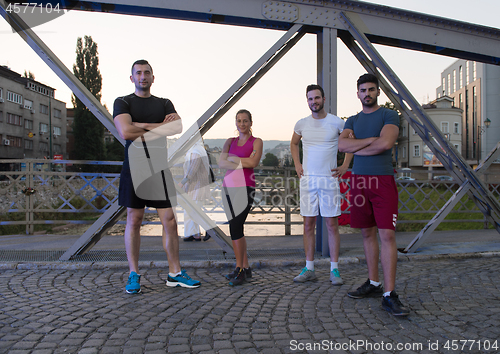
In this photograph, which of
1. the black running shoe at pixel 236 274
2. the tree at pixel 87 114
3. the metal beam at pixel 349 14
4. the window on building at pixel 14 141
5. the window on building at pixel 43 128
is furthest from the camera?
the window on building at pixel 43 128

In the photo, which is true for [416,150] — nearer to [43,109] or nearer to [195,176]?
[43,109]

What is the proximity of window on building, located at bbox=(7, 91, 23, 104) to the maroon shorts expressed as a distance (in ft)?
189

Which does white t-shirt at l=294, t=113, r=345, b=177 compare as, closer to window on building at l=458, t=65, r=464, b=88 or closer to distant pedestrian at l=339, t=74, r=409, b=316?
distant pedestrian at l=339, t=74, r=409, b=316

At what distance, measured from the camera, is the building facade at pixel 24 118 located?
49094mm

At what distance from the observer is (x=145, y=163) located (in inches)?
154

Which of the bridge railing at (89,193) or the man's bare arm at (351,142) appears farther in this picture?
the bridge railing at (89,193)

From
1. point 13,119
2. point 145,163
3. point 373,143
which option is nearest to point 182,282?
point 145,163

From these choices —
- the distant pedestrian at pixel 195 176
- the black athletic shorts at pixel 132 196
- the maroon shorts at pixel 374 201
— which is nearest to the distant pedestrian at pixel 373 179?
the maroon shorts at pixel 374 201

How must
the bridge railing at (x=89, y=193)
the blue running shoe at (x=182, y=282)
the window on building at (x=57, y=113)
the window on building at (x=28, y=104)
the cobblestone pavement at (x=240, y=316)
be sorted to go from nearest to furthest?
the cobblestone pavement at (x=240, y=316) → the blue running shoe at (x=182, y=282) → the bridge railing at (x=89, y=193) → the window on building at (x=28, y=104) → the window on building at (x=57, y=113)

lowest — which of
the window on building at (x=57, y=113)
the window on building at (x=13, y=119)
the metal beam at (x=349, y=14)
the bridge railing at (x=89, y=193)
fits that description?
the bridge railing at (x=89, y=193)

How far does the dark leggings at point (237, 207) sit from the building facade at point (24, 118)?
145 feet

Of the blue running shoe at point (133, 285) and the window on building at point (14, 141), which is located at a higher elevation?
the window on building at point (14, 141)

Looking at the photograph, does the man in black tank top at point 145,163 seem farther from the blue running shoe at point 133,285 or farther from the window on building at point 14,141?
the window on building at point 14,141

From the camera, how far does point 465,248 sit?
19.0ft
